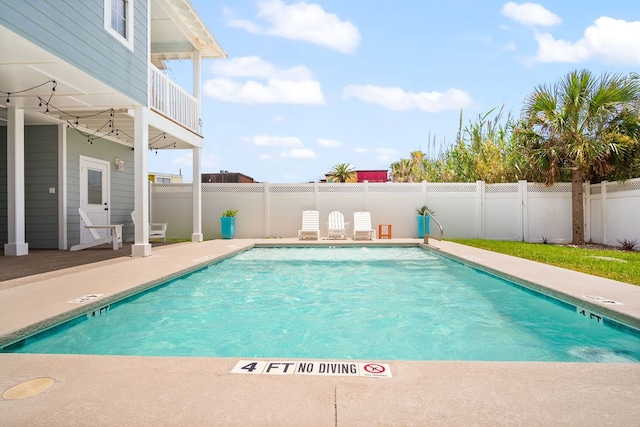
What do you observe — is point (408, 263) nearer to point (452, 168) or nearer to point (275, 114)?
point (452, 168)

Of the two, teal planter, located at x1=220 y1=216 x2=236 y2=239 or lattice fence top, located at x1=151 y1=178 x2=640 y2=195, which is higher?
lattice fence top, located at x1=151 y1=178 x2=640 y2=195

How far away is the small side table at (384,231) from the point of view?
12283mm

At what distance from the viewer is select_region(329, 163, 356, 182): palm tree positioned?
30625 millimetres

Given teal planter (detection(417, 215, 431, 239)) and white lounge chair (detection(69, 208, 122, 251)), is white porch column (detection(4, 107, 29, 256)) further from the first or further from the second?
teal planter (detection(417, 215, 431, 239))

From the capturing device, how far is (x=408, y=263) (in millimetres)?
8195

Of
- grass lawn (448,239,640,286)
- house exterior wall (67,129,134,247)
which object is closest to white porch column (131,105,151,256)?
house exterior wall (67,129,134,247)

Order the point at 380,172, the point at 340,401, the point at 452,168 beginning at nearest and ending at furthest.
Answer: the point at 340,401, the point at 452,168, the point at 380,172

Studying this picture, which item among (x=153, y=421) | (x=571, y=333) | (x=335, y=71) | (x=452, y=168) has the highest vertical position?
(x=335, y=71)

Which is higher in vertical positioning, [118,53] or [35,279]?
[118,53]

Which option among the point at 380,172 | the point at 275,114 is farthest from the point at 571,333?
the point at 380,172

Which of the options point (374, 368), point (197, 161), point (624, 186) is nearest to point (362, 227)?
point (197, 161)

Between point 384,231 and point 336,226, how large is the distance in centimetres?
173

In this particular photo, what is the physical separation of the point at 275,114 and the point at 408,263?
14.8 m

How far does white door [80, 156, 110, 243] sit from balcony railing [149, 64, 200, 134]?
2511 millimetres
